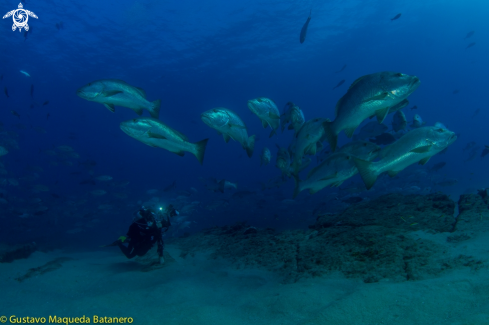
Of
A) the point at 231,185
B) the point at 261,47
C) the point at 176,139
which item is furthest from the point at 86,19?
the point at 176,139

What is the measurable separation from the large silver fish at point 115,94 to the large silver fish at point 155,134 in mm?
876

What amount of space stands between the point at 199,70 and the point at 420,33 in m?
42.9

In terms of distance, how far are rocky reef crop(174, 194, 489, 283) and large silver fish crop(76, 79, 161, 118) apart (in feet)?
13.1

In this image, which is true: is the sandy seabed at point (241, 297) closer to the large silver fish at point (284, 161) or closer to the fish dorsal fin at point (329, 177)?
the fish dorsal fin at point (329, 177)

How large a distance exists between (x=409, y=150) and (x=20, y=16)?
3945cm

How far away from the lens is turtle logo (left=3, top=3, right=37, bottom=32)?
25.2 meters

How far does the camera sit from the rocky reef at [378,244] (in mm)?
3260

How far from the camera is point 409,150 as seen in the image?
10.7 ft

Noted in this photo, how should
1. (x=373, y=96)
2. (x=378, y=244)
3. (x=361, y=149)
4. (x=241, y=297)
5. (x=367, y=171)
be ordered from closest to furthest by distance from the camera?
(x=373, y=96), (x=367, y=171), (x=241, y=297), (x=378, y=244), (x=361, y=149)

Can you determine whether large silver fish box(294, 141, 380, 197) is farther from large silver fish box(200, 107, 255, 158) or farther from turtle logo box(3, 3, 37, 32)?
turtle logo box(3, 3, 37, 32)

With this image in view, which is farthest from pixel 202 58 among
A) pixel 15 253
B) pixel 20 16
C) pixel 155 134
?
pixel 155 134

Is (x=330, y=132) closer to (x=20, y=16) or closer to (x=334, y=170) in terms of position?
(x=334, y=170)

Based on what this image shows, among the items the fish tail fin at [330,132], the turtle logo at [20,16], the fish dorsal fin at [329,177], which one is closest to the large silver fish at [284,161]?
the fish dorsal fin at [329,177]

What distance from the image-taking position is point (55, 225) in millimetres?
23828
